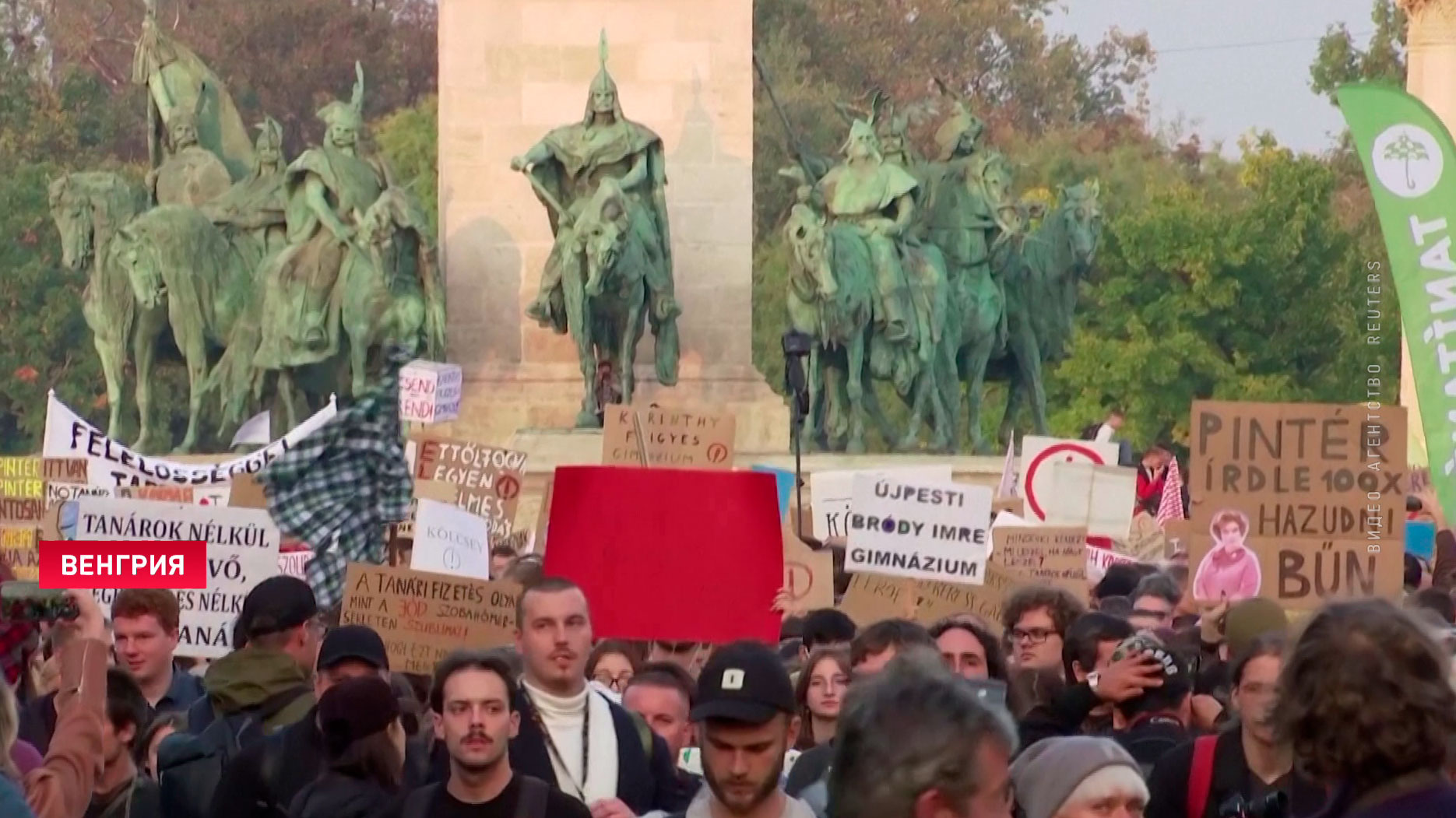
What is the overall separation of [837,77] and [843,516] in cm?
5037

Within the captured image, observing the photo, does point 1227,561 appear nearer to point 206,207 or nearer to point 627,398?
point 627,398

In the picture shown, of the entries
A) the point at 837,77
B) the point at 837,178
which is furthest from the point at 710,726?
the point at 837,77

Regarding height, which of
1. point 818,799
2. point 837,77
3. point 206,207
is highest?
point 837,77

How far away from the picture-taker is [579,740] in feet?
24.8

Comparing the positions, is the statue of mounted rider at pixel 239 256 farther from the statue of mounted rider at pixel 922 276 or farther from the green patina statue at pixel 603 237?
the statue of mounted rider at pixel 922 276

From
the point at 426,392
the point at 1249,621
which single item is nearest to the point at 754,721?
the point at 1249,621

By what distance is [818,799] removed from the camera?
710 centimetres

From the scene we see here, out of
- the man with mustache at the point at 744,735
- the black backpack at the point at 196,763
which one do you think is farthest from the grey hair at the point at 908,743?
the black backpack at the point at 196,763

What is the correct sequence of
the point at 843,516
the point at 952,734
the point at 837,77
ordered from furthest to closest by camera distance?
the point at 837,77
the point at 843,516
the point at 952,734

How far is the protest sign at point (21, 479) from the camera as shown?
1939cm

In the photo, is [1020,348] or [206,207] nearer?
[206,207]

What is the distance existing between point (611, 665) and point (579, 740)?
2512 mm

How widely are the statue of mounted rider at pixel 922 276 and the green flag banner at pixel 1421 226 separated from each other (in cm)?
1707

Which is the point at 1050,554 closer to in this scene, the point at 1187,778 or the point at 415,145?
the point at 1187,778
